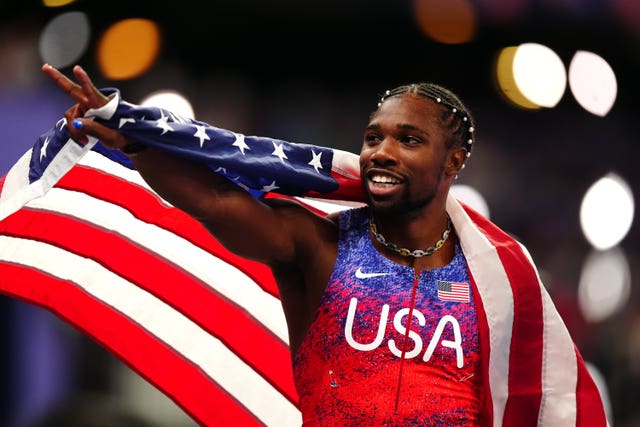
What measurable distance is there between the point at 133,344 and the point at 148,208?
0.45m

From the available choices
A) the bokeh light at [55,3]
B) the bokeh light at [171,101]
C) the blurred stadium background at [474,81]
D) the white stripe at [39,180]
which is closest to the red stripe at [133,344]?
the white stripe at [39,180]

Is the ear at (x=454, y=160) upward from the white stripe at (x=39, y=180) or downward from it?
upward

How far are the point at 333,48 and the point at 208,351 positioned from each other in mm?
4932

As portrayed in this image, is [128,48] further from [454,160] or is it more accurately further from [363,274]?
[363,274]

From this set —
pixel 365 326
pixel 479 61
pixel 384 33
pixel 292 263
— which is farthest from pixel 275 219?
pixel 479 61

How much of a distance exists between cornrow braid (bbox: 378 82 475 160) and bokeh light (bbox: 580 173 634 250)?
6354mm

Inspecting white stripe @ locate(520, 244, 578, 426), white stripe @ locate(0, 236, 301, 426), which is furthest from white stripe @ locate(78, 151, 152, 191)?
white stripe @ locate(520, 244, 578, 426)

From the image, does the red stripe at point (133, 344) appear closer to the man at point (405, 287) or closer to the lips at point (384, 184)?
the man at point (405, 287)

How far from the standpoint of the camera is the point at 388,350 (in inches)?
97.0

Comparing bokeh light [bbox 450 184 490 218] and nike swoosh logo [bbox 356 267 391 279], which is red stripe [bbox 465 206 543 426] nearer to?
nike swoosh logo [bbox 356 267 391 279]

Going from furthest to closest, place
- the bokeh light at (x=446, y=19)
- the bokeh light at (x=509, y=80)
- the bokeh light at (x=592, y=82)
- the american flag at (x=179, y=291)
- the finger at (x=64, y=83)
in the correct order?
the bokeh light at (x=592, y=82)
the bokeh light at (x=509, y=80)
the bokeh light at (x=446, y=19)
the american flag at (x=179, y=291)
the finger at (x=64, y=83)

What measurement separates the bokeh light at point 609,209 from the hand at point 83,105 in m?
7.16

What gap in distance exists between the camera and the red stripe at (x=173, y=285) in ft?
10.4

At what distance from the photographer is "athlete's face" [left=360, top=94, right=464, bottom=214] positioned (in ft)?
8.40
